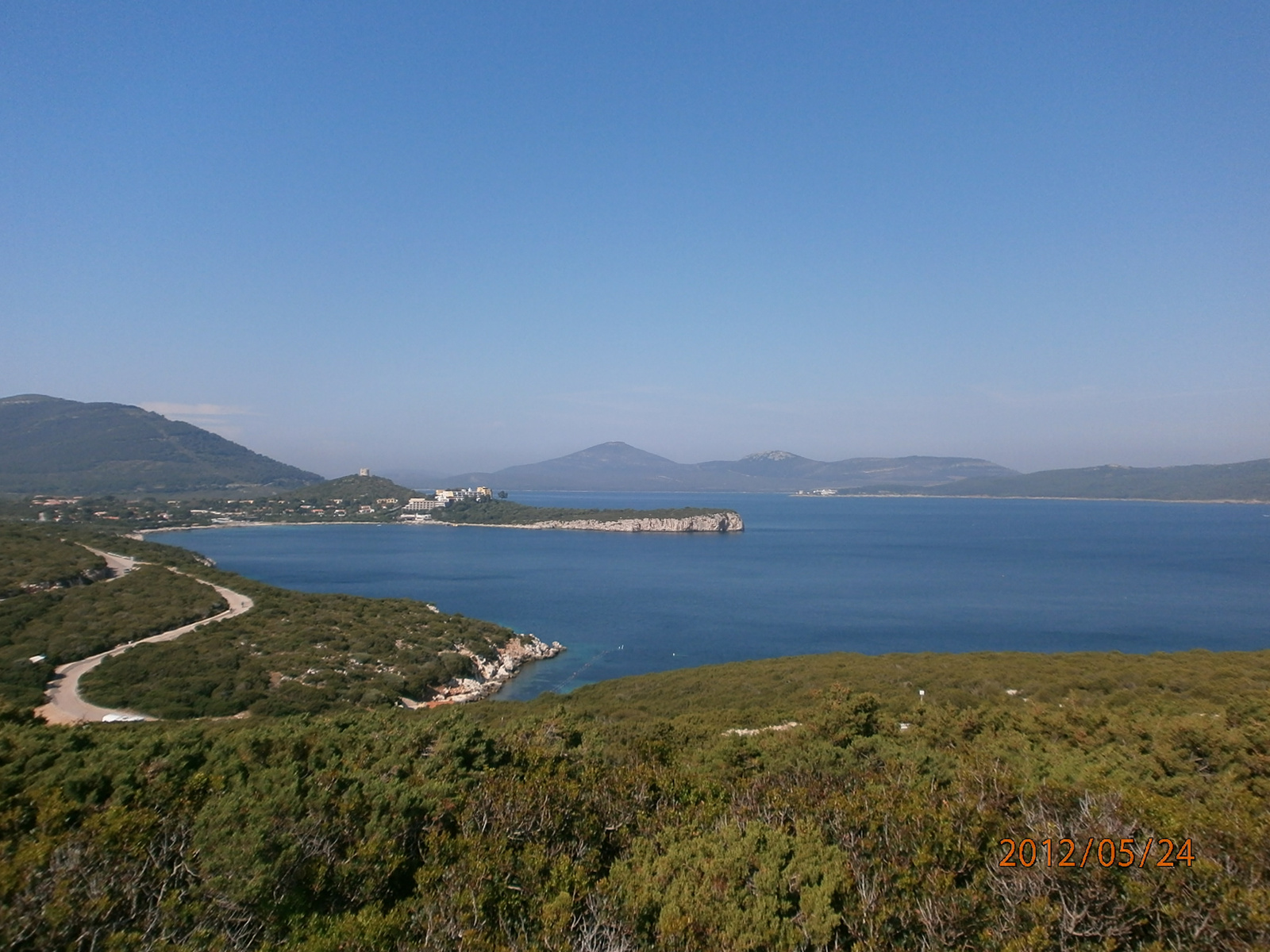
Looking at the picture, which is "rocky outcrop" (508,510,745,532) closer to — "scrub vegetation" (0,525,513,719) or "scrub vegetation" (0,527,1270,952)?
"scrub vegetation" (0,525,513,719)

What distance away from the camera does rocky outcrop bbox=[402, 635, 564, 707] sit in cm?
2236

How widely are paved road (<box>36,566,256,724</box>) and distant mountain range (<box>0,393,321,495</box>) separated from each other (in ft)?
365

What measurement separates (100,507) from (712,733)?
92.7 meters

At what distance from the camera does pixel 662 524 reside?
92062 mm

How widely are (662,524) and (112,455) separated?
5134 inches

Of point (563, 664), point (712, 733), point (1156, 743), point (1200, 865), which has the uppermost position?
point (1200, 865)

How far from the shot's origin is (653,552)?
67.8 meters

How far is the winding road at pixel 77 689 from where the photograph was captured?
51.8 ft

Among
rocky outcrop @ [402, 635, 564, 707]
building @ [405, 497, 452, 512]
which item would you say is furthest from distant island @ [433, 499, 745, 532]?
rocky outcrop @ [402, 635, 564, 707]

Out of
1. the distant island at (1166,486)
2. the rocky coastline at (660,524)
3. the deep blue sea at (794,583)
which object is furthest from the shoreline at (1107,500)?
the rocky coastline at (660,524)

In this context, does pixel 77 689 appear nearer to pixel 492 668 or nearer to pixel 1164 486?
pixel 492 668

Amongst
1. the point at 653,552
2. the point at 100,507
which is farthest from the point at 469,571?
the point at 100,507

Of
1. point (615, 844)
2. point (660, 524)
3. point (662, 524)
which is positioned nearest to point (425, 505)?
point (660, 524)

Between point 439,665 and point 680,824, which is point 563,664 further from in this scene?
point 680,824
